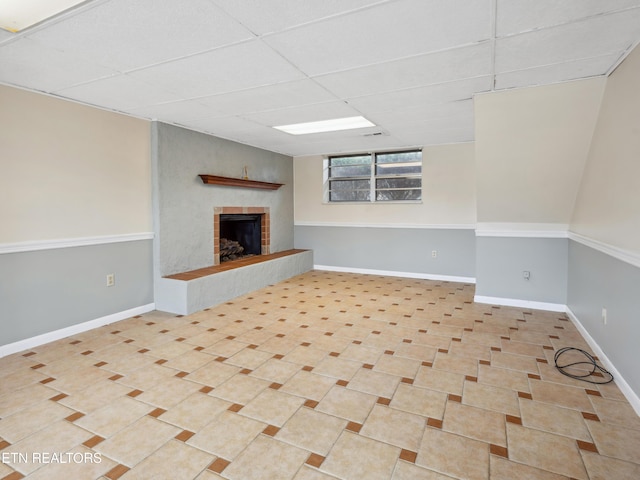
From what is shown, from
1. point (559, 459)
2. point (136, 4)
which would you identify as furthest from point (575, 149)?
point (136, 4)

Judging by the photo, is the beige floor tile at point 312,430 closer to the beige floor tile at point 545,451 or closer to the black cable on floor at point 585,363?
the beige floor tile at point 545,451

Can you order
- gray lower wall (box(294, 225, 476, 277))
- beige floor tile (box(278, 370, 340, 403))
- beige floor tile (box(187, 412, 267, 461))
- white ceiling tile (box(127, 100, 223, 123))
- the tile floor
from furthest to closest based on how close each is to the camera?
gray lower wall (box(294, 225, 476, 277)), white ceiling tile (box(127, 100, 223, 123)), beige floor tile (box(278, 370, 340, 403)), beige floor tile (box(187, 412, 267, 461)), the tile floor

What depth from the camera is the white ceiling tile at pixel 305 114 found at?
3.64 metres

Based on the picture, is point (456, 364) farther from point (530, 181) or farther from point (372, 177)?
point (372, 177)

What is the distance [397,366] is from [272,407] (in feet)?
3.67

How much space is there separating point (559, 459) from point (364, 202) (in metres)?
5.17

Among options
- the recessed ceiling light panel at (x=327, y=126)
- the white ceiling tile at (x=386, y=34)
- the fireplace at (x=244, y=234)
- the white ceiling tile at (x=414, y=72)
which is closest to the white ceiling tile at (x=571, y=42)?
the white ceiling tile at (x=414, y=72)

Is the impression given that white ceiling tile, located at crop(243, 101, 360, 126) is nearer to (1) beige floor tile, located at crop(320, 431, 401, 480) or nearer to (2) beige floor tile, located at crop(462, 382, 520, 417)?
(2) beige floor tile, located at crop(462, 382, 520, 417)

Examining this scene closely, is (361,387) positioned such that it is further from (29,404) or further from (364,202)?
(364,202)

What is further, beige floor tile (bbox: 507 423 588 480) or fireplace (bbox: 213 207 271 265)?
fireplace (bbox: 213 207 271 265)

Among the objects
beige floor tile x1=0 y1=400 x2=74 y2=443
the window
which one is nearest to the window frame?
the window

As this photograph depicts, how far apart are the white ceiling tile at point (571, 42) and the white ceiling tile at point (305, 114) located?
156 cm

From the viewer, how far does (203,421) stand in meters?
2.15

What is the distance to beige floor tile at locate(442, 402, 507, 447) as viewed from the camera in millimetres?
2016
